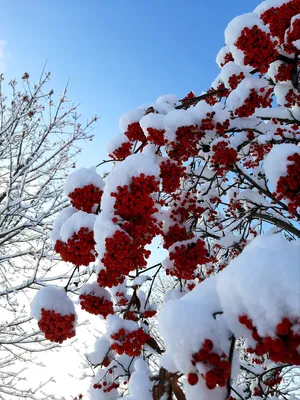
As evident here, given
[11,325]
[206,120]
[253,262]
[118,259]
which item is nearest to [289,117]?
[206,120]

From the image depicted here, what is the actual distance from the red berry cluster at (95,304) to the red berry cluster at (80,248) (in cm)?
32

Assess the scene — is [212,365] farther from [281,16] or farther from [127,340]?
[281,16]

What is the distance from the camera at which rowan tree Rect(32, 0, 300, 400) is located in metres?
1.00

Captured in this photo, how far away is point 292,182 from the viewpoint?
2285mm

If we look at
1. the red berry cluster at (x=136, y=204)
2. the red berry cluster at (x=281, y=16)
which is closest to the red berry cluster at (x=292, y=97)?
the red berry cluster at (x=281, y=16)

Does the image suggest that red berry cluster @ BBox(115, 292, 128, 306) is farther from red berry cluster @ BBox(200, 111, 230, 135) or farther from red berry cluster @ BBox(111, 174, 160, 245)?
red berry cluster @ BBox(200, 111, 230, 135)

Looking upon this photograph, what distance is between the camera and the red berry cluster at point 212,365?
1.04m

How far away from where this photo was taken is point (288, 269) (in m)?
0.95

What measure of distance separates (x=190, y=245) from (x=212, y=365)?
1.95 m

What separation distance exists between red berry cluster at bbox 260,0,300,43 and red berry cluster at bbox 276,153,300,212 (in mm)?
1651

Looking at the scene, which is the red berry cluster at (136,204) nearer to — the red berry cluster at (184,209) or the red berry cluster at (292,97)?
the red berry cluster at (184,209)

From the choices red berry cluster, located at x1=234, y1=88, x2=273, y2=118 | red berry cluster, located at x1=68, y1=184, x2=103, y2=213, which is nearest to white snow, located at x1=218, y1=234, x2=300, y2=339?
red berry cluster, located at x1=68, y1=184, x2=103, y2=213

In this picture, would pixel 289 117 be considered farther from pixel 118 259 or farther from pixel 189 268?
pixel 118 259

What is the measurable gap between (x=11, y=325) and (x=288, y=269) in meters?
7.31
